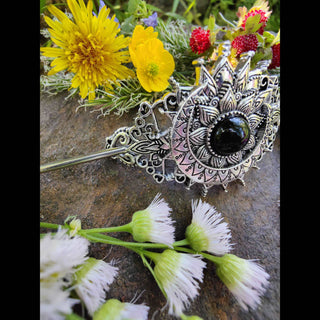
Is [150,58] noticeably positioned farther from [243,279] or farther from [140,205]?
[243,279]

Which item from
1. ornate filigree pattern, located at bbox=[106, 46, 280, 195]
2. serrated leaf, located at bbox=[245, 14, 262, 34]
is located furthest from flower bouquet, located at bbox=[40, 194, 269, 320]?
serrated leaf, located at bbox=[245, 14, 262, 34]

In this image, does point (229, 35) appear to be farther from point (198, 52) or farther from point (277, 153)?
point (277, 153)

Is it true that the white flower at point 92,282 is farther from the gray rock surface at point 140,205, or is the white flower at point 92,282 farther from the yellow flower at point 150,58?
the yellow flower at point 150,58

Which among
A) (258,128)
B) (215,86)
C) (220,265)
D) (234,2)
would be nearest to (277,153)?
(258,128)

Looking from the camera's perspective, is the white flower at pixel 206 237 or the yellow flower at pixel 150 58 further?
the yellow flower at pixel 150 58

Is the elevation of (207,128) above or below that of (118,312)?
above

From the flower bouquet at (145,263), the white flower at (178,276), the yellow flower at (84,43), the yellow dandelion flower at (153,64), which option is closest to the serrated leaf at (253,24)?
the yellow dandelion flower at (153,64)

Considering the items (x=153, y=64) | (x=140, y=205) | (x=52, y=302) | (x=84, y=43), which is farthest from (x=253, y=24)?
(x=52, y=302)
